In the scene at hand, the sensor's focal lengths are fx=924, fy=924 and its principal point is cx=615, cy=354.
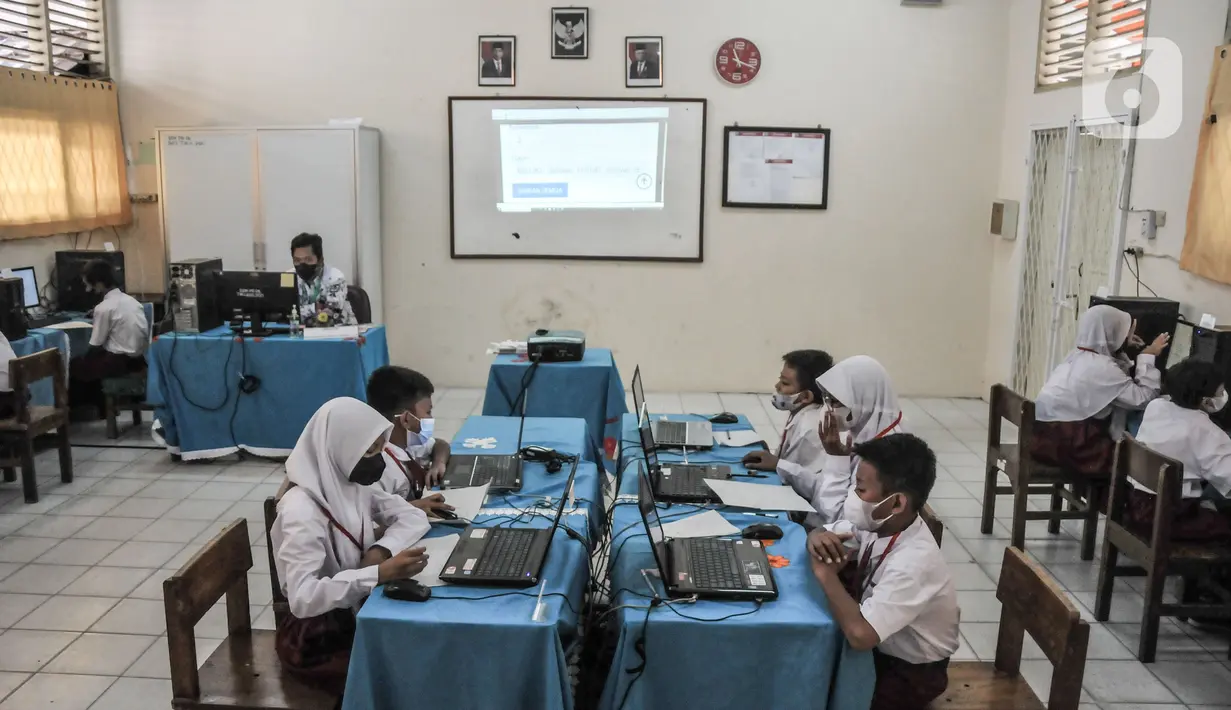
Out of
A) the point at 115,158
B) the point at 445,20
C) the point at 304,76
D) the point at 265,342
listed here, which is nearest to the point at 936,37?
the point at 445,20

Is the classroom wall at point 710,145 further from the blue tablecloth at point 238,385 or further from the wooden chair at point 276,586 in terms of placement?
the wooden chair at point 276,586

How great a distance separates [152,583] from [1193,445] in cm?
412

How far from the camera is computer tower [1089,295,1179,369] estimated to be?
4.38 meters

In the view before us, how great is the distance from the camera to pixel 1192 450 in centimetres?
343

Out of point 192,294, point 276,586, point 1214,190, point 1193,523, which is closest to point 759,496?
point 276,586

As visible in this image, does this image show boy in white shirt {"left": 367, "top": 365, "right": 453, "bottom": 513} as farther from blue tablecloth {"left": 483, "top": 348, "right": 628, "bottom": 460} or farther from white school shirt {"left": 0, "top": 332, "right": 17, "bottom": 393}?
white school shirt {"left": 0, "top": 332, "right": 17, "bottom": 393}

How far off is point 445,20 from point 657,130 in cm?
172

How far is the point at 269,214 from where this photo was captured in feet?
21.5

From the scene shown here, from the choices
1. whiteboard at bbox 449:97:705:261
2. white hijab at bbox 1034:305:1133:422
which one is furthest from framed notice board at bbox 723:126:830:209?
white hijab at bbox 1034:305:1133:422

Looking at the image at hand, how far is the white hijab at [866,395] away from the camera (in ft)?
10.3

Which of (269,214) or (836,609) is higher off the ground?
(269,214)

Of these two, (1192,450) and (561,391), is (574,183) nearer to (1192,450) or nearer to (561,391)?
A: (561,391)

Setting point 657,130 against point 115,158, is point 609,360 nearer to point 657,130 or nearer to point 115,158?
point 657,130

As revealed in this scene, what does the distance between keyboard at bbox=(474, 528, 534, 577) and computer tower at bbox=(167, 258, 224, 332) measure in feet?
11.0
